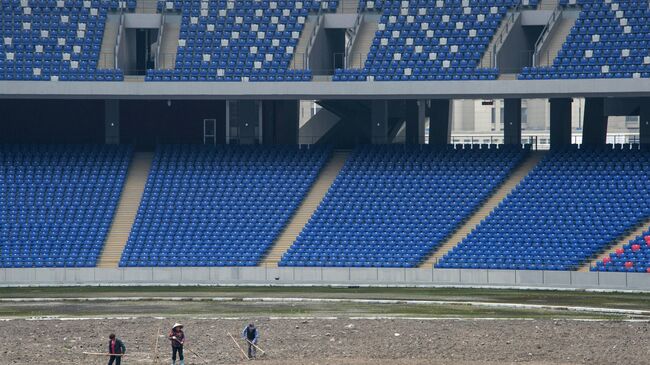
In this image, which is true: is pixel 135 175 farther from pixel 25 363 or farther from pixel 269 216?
pixel 25 363

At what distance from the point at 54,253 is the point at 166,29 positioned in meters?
14.9

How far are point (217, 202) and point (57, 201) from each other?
26.0 feet

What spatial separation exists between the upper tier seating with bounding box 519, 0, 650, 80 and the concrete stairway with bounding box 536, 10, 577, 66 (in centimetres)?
88

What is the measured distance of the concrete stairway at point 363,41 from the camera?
7088cm

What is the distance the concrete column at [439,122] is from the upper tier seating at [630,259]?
1576cm

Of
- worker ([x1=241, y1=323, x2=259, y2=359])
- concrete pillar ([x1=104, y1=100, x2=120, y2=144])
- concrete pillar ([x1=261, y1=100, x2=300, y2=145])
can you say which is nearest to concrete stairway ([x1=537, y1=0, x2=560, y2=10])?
concrete pillar ([x1=261, y1=100, x2=300, y2=145])

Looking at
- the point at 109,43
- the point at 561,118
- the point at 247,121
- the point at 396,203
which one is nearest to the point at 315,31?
the point at 247,121

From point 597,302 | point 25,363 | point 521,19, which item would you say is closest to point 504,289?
point 597,302

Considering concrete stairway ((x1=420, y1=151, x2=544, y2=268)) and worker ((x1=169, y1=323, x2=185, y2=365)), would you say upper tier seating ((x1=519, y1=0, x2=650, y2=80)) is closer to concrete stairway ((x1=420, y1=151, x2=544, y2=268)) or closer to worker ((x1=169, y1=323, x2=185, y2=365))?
concrete stairway ((x1=420, y1=151, x2=544, y2=268))

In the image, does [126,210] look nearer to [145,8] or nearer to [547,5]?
[145,8]

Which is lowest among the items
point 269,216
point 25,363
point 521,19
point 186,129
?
point 25,363

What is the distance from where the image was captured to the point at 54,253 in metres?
63.9

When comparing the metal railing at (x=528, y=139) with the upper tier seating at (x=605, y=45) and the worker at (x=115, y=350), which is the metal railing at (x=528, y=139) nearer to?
the upper tier seating at (x=605, y=45)

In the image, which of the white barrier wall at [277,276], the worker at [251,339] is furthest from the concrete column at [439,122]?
the worker at [251,339]
